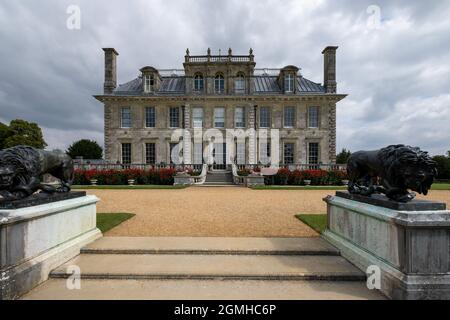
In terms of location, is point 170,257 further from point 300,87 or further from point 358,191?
point 300,87

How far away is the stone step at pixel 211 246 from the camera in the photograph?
4691mm

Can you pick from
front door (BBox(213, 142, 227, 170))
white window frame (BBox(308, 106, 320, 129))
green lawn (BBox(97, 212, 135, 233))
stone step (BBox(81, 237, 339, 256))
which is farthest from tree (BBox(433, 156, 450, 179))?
green lawn (BBox(97, 212, 135, 233))

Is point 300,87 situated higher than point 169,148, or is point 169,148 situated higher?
point 300,87

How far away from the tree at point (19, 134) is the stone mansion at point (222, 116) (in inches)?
871

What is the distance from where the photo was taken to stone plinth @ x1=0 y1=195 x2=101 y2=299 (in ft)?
10.5

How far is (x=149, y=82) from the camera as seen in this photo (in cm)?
3077

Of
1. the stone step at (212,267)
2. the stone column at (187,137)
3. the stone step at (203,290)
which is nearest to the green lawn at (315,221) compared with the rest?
the stone step at (212,267)

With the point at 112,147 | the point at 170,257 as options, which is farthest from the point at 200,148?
the point at 170,257

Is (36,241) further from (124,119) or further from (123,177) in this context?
(124,119)

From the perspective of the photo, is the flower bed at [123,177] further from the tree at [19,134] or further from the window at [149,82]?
the tree at [19,134]
